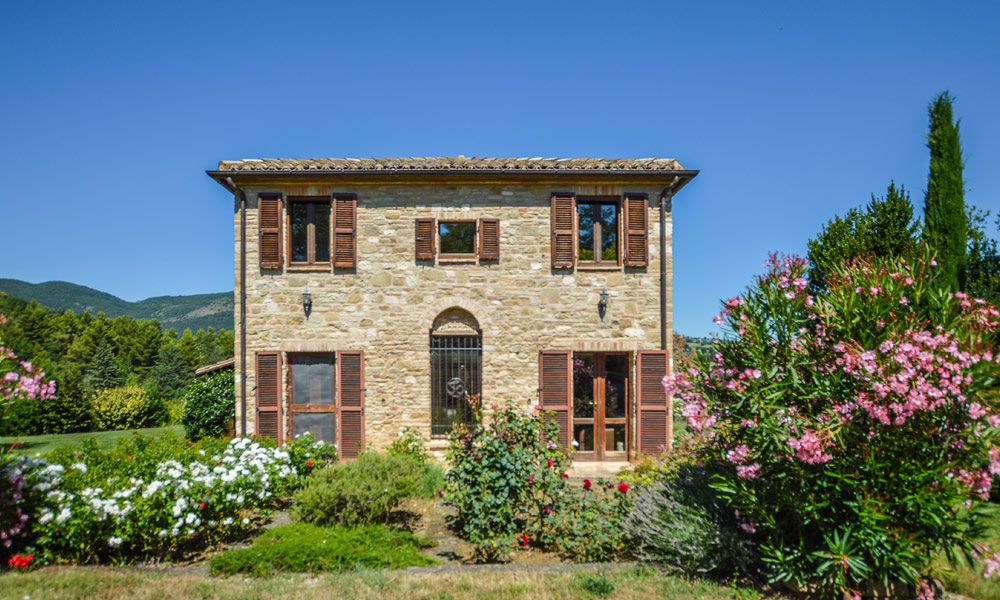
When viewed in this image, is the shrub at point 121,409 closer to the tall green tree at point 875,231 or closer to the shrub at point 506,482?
the shrub at point 506,482

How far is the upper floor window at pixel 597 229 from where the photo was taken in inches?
386

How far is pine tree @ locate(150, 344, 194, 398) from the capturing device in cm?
2602

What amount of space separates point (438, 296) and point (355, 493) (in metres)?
4.32

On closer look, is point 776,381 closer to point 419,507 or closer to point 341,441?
point 419,507

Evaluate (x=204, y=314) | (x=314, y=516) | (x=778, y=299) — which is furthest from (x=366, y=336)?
(x=204, y=314)

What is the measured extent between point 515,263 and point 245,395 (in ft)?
18.5

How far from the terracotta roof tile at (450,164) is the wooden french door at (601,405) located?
3634 mm

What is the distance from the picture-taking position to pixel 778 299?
4684 mm

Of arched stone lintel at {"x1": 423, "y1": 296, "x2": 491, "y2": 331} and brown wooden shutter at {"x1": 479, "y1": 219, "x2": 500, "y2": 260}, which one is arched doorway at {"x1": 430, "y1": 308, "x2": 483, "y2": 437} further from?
brown wooden shutter at {"x1": 479, "y1": 219, "x2": 500, "y2": 260}

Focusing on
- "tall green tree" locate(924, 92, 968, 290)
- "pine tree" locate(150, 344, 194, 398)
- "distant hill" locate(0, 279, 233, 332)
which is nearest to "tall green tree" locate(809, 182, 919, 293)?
"tall green tree" locate(924, 92, 968, 290)

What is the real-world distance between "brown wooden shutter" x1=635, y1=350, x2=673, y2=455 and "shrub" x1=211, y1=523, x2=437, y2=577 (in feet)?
17.0

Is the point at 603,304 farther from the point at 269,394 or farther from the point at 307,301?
the point at 269,394

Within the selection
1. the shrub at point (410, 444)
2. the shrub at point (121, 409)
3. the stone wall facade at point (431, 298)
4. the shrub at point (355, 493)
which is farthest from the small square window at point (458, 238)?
the shrub at point (121, 409)

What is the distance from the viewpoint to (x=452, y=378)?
375 inches
